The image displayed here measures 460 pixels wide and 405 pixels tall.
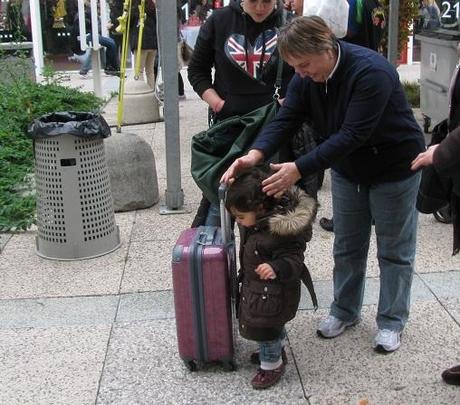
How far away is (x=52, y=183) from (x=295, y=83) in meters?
2.13

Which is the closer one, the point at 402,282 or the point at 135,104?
the point at 402,282

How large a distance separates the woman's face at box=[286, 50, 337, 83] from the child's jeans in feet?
3.72

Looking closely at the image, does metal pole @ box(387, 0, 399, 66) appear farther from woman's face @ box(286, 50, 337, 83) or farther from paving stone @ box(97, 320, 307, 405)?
paving stone @ box(97, 320, 307, 405)

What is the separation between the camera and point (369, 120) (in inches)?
113

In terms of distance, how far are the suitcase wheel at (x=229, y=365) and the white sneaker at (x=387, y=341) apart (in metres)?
0.72

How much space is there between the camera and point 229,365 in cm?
327

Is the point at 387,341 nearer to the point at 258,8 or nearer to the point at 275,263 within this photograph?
the point at 275,263

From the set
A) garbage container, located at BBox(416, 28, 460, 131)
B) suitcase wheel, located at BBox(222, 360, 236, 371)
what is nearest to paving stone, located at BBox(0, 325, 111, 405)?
suitcase wheel, located at BBox(222, 360, 236, 371)

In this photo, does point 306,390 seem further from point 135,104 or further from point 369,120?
point 135,104

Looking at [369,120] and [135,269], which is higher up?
[369,120]

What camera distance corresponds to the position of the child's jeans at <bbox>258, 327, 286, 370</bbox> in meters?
3.09

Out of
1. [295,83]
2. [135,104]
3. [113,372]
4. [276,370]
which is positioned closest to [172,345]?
[113,372]

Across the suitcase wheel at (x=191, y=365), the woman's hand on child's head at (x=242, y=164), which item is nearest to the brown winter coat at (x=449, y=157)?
the woman's hand on child's head at (x=242, y=164)

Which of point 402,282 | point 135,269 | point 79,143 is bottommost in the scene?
point 135,269
